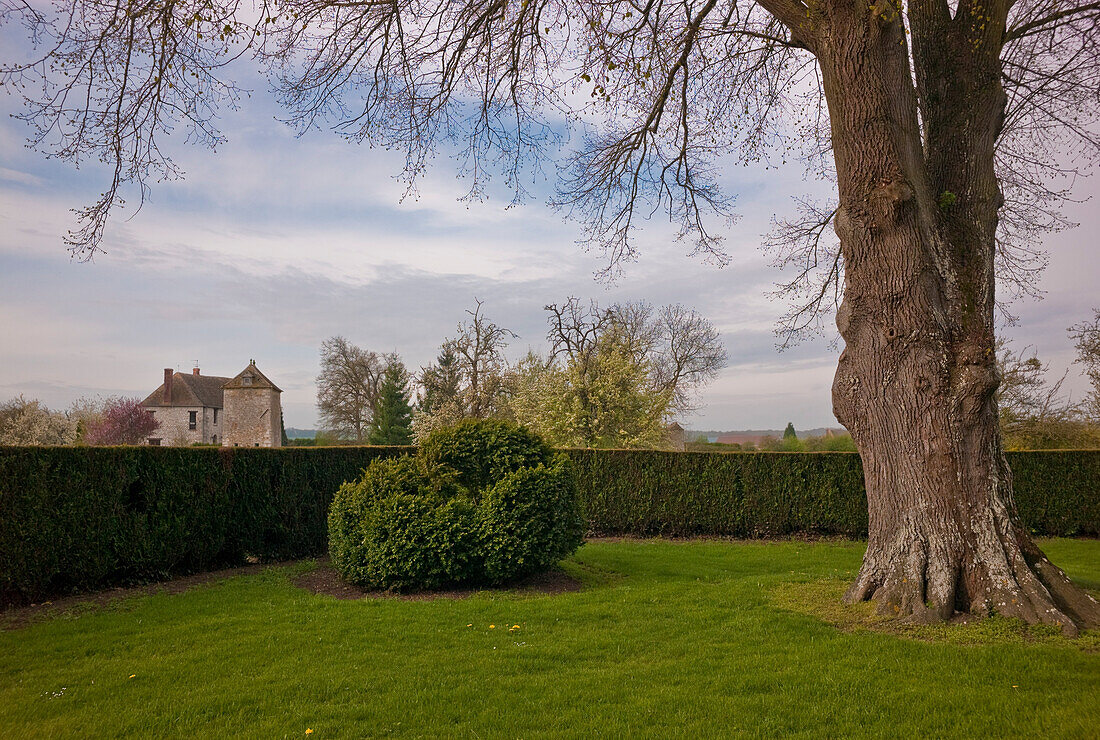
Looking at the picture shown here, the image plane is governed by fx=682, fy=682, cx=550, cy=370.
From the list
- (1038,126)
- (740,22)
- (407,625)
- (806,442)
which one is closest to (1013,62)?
(1038,126)

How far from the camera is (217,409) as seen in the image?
156 ft

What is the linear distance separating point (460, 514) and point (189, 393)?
148ft

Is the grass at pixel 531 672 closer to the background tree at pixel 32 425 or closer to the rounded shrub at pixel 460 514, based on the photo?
the rounded shrub at pixel 460 514

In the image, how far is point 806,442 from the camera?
1228 inches

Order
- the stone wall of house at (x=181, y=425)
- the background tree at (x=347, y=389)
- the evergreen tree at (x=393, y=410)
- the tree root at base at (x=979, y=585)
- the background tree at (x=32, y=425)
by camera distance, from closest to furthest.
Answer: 1. the tree root at base at (x=979, y=585)
2. the background tree at (x=32, y=425)
3. the evergreen tree at (x=393, y=410)
4. the background tree at (x=347, y=389)
5. the stone wall of house at (x=181, y=425)

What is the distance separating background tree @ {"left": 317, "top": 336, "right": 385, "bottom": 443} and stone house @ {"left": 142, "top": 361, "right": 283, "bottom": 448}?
289 cm

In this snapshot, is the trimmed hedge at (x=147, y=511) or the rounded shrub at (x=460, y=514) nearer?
the trimmed hedge at (x=147, y=511)

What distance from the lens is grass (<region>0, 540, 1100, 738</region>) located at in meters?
3.98

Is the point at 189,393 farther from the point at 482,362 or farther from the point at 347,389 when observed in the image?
the point at 482,362

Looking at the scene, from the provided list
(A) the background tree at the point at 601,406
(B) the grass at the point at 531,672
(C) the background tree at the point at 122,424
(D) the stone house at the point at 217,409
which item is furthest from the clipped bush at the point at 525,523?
(C) the background tree at the point at 122,424

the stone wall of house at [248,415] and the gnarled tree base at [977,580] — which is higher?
the stone wall of house at [248,415]

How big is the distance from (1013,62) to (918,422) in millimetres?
5758

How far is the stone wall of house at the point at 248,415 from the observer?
123 ft

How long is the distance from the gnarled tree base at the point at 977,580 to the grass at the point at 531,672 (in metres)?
0.36
